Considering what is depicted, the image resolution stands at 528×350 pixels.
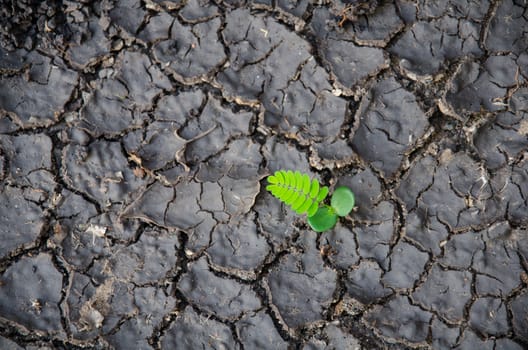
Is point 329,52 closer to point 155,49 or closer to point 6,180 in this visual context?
point 155,49

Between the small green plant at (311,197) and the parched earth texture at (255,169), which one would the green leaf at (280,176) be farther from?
the parched earth texture at (255,169)

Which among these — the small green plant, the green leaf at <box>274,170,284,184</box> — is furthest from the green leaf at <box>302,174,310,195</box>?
the green leaf at <box>274,170,284,184</box>

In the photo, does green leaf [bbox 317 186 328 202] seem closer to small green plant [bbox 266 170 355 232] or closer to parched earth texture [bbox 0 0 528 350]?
small green plant [bbox 266 170 355 232]

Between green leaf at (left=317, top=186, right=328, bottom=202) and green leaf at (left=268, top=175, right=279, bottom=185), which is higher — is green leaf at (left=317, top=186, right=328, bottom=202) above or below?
below

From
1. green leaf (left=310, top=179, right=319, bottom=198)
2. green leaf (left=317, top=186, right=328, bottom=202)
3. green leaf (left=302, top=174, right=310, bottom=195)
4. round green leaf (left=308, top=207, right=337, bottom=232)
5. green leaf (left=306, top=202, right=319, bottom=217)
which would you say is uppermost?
green leaf (left=302, top=174, right=310, bottom=195)

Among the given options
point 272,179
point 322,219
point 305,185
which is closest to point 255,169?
point 272,179

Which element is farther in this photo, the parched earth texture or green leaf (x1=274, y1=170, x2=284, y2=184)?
the parched earth texture

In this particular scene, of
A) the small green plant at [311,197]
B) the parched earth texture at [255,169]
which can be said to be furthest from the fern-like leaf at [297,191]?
the parched earth texture at [255,169]
